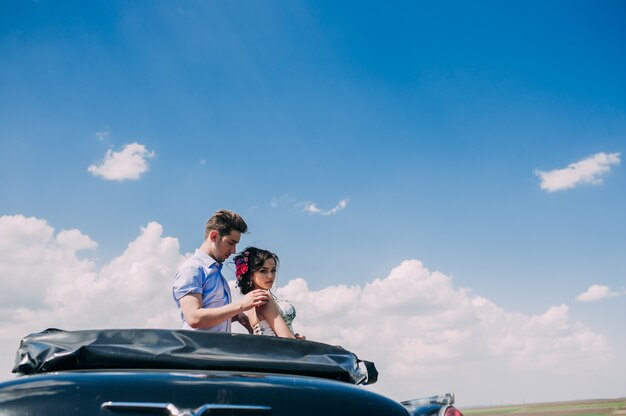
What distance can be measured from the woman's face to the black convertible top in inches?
91.0

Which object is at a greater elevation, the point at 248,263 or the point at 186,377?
the point at 248,263

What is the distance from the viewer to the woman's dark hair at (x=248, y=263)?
4.68 metres

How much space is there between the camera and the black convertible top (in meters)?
2.06

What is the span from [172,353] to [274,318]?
169 cm

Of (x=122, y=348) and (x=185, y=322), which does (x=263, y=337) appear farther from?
(x=185, y=322)

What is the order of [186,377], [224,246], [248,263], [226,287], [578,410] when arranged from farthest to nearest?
[578,410]
[248,263]
[224,246]
[226,287]
[186,377]

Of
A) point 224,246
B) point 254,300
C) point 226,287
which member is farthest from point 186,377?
point 224,246

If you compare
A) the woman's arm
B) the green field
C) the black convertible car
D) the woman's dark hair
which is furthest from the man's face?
the green field

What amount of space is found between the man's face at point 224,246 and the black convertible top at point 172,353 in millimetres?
2295

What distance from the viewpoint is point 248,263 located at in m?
4.71

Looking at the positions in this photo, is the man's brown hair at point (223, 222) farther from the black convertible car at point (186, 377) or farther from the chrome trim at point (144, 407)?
the chrome trim at point (144, 407)

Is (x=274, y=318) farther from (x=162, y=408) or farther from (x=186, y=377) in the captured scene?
(x=162, y=408)

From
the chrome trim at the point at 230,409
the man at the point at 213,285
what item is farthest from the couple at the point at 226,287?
the chrome trim at the point at 230,409

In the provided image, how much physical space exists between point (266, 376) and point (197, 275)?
2.34m
